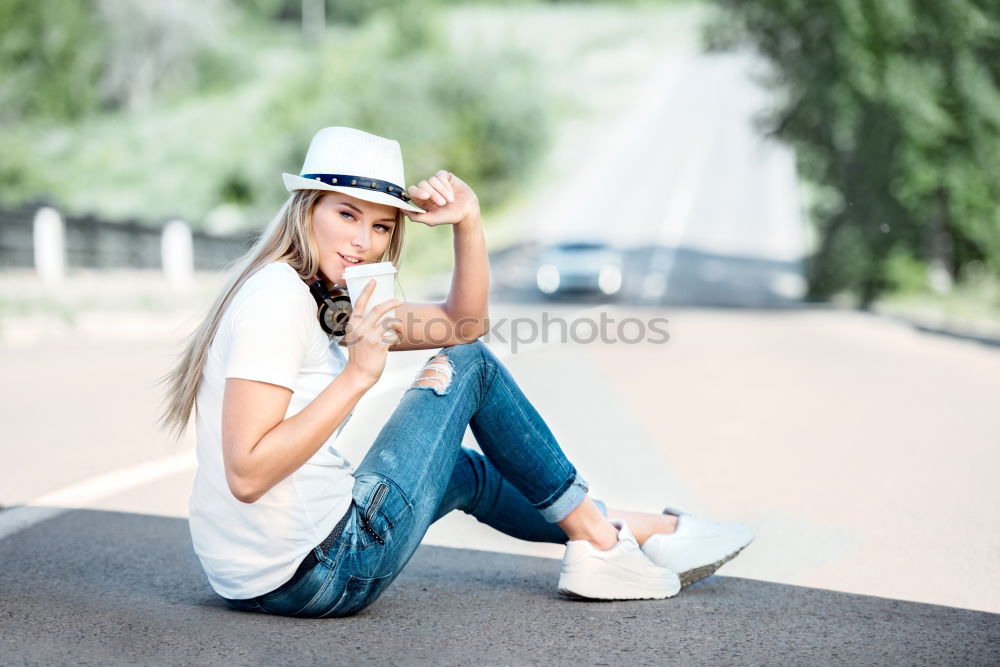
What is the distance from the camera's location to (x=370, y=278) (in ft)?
10.3

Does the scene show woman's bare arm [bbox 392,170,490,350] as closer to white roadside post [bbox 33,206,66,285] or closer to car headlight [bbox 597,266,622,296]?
white roadside post [bbox 33,206,66,285]

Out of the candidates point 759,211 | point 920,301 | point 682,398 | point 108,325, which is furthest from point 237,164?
point 682,398

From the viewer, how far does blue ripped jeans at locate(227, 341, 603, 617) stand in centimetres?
348

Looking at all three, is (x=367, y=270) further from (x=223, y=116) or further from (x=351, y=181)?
(x=223, y=116)

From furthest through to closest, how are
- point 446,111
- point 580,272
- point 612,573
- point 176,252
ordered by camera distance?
point 446,111 → point 580,272 → point 176,252 → point 612,573

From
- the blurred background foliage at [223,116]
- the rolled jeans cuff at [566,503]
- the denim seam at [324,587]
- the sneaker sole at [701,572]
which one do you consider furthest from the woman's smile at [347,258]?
the blurred background foliage at [223,116]

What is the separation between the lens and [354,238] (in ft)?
11.6

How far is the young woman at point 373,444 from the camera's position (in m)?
3.12

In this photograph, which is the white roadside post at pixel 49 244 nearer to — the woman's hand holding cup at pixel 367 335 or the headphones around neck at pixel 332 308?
the headphones around neck at pixel 332 308

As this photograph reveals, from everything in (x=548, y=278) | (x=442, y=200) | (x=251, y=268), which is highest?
(x=442, y=200)

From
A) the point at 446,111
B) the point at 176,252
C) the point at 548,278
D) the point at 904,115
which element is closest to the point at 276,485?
Answer: the point at 904,115

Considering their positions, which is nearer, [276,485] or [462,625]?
[276,485]

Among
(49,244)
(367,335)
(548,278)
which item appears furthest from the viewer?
(548,278)

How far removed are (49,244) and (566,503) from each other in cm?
2177
